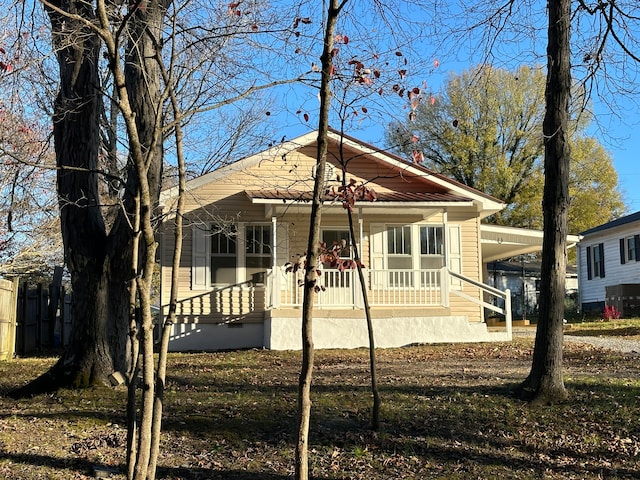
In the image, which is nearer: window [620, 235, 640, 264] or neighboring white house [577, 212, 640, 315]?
neighboring white house [577, 212, 640, 315]

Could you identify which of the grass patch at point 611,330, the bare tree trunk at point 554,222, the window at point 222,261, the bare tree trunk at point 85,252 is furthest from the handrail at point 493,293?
the bare tree trunk at point 85,252

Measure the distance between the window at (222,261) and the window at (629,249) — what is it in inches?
717

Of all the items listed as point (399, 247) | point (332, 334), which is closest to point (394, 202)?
point (399, 247)

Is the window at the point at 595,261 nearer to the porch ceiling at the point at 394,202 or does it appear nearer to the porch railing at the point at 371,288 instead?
the porch ceiling at the point at 394,202

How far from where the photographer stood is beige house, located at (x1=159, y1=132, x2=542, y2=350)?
14844 mm

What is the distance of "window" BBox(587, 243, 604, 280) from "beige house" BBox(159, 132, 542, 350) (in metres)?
14.9

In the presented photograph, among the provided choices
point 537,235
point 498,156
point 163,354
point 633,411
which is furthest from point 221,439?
point 498,156

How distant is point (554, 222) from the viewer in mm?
7273

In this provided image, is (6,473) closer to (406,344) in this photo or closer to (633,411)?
(633,411)

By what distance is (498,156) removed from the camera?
33656mm

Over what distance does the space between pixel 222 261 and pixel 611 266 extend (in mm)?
19552

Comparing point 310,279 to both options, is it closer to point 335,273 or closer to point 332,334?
point 332,334

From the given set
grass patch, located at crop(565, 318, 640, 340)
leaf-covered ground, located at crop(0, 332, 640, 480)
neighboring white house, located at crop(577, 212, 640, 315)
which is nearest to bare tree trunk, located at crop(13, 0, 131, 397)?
leaf-covered ground, located at crop(0, 332, 640, 480)

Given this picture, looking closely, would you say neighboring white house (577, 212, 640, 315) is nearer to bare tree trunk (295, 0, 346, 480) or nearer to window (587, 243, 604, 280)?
window (587, 243, 604, 280)
